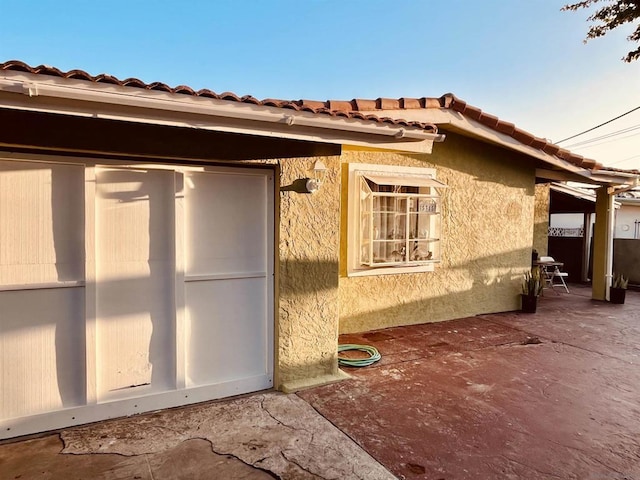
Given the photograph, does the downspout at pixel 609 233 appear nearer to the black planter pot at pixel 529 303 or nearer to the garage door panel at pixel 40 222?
the black planter pot at pixel 529 303

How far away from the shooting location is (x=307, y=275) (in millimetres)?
6449

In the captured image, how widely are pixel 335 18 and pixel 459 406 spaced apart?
13686mm

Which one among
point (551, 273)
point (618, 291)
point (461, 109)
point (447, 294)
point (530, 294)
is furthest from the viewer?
point (551, 273)

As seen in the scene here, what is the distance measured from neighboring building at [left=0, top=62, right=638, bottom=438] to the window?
2131mm

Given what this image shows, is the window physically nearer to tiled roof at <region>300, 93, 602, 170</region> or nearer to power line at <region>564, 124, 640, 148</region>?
tiled roof at <region>300, 93, 602, 170</region>

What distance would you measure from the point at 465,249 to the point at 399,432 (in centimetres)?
732

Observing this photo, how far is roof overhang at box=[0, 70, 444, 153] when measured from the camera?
378 centimetres

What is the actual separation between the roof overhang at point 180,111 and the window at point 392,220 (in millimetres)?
3329

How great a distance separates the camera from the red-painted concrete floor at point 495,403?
4.50 m

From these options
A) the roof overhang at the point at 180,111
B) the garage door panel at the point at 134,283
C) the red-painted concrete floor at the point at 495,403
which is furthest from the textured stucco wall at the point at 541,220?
the garage door panel at the point at 134,283

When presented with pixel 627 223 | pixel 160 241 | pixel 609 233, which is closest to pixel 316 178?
pixel 160 241

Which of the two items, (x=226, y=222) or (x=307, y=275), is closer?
(x=226, y=222)

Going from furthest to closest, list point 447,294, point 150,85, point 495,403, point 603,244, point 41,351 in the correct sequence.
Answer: point 603,244 → point 447,294 → point 495,403 → point 41,351 → point 150,85

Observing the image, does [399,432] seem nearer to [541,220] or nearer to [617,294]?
[617,294]
